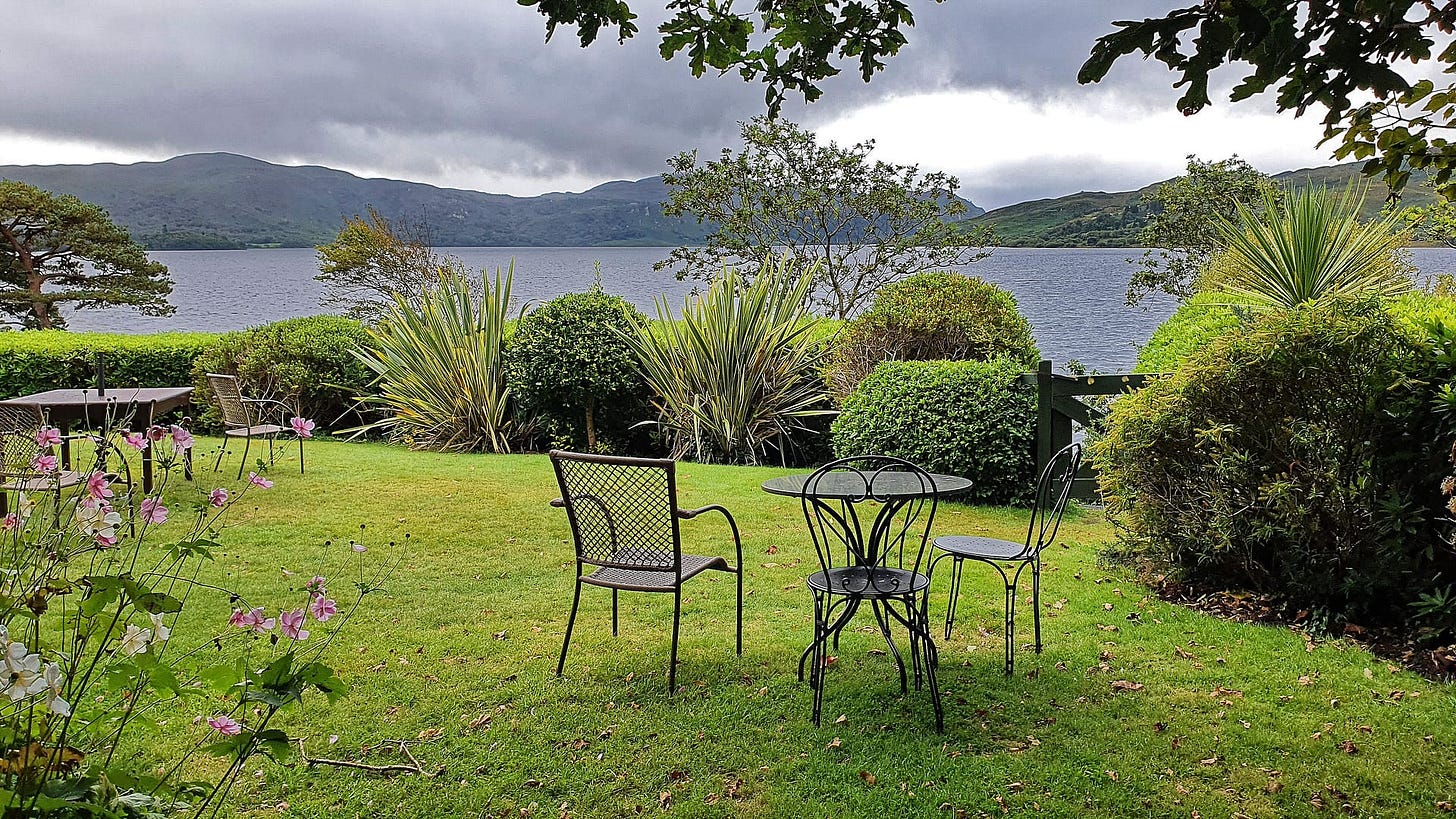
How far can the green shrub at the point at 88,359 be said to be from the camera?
10969mm

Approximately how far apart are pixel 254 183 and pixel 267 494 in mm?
84956

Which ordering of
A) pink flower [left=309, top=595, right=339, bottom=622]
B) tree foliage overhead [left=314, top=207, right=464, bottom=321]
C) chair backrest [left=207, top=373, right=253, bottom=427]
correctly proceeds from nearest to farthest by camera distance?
pink flower [left=309, top=595, right=339, bottom=622], chair backrest [left=207, top=373, right=253, bottom=427], tree foliage overhead [left=314, top=207, right=464, bottom=321]

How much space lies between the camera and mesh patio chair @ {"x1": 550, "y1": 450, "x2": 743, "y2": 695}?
343cm

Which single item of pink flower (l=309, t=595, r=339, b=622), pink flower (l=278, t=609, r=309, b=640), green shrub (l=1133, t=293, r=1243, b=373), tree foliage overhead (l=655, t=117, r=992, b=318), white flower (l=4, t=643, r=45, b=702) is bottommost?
pink flower (l=309, t=595, r=339, b=622)

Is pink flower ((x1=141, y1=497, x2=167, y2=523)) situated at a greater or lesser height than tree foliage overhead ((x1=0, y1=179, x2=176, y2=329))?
lesser

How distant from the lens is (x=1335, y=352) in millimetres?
4180

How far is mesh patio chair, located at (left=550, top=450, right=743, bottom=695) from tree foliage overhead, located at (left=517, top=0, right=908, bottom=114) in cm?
155

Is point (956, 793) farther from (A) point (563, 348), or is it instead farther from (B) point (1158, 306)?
(B) point (1158, 306)

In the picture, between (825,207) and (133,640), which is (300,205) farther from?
(133,640)

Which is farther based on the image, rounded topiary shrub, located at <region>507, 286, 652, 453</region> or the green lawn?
rounded topiary shrub, located at <region>507, 286, 652, 453</region>

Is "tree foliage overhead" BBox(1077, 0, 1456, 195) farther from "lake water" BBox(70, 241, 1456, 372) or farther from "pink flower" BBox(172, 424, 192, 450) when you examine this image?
"lake water" BBox(70, 241, 1456, 372)

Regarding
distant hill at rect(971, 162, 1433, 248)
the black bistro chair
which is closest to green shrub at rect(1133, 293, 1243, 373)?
the black bistro chair

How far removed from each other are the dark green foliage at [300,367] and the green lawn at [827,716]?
6050 mm

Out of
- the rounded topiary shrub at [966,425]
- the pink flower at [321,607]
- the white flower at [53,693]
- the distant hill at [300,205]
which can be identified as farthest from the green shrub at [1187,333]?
the distant hill at [300,205]
